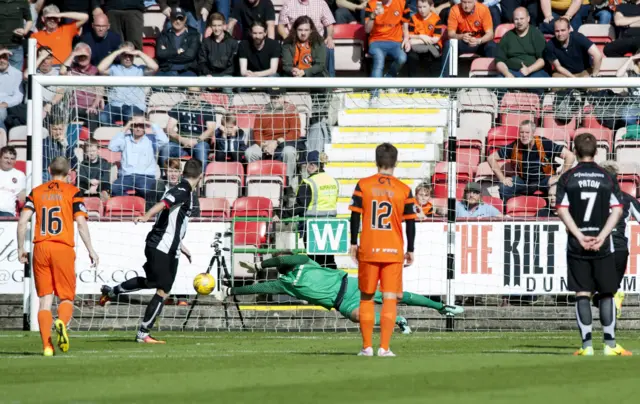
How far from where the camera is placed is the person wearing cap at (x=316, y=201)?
17.2 metres

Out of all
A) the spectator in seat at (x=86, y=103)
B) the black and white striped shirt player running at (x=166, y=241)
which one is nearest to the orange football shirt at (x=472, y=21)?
the spectator in seat at (x=86, y=103)

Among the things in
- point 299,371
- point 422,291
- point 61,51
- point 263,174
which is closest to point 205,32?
point 61,51

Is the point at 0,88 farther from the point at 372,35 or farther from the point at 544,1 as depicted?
the point at 544,1

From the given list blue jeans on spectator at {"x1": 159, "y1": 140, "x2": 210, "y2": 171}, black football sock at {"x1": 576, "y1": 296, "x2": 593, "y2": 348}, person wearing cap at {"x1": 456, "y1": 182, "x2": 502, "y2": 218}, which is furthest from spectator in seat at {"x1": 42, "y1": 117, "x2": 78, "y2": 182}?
black football sock at {"x1": 576, "y1": 296, "x2": 593, "y2": 348}

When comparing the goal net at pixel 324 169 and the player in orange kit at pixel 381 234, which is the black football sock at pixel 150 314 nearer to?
the goal net at pixel 324 169

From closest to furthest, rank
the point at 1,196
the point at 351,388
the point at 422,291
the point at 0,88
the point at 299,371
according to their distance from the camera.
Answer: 1. the point at 351,388
2. the point at 299,371
3. the point at 422,291
4. the point at 1,196
5. the point at 0,88

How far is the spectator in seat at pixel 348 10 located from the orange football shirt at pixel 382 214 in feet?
38.8

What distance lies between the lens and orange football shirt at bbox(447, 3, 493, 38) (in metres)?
20.6

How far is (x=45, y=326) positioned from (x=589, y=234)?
17.1 feet

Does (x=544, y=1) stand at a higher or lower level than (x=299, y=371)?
higher

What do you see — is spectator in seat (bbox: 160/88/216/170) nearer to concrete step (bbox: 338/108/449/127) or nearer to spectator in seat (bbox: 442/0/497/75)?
concrete step (bbox: 338/108/449/127)

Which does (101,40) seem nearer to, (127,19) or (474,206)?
(127,19)

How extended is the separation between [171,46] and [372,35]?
11.7 ft

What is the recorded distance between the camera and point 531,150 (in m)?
17.9
